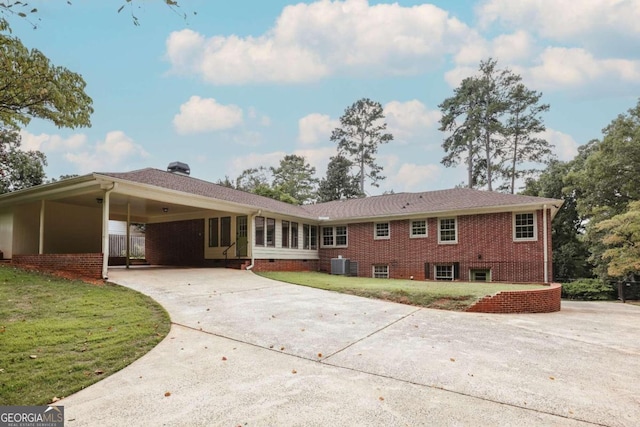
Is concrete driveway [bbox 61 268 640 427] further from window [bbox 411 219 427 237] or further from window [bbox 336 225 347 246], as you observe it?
window [bbox 336 225 347 246]

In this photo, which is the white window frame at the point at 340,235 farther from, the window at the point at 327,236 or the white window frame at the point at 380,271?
the white window frame at the point at 380,271

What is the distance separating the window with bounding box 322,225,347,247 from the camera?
19.7m

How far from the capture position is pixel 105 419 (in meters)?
3.01

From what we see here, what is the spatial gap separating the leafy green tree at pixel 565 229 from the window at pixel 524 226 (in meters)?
11.1

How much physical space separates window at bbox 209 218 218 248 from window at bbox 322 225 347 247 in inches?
243

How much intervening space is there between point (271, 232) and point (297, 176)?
2580cm

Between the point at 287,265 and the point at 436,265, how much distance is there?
23.1 feet

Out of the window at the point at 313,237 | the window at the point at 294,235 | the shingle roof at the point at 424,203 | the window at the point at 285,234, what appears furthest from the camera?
the window at the point at 313,237

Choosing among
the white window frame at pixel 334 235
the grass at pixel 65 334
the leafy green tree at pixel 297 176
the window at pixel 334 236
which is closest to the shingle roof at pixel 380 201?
the white window frame at pixel 334 235

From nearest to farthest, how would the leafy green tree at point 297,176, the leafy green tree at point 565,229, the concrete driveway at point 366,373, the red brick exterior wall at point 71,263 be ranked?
the concrete driveway at point 366,373 → the red brick exterior wall at point 71,263 → the leafy green tree at point 565,229 → the leafy green tree at point 297,176

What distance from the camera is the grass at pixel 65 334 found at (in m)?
3.71

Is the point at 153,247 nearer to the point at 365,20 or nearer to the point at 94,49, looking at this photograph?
the point at 94,49

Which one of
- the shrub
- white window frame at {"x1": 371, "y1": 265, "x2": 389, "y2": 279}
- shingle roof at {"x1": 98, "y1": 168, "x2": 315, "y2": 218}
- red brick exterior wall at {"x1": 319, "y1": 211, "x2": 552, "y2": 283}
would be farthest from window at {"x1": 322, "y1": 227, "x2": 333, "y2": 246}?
the shrub

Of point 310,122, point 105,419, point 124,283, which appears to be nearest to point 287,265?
point 124,283
